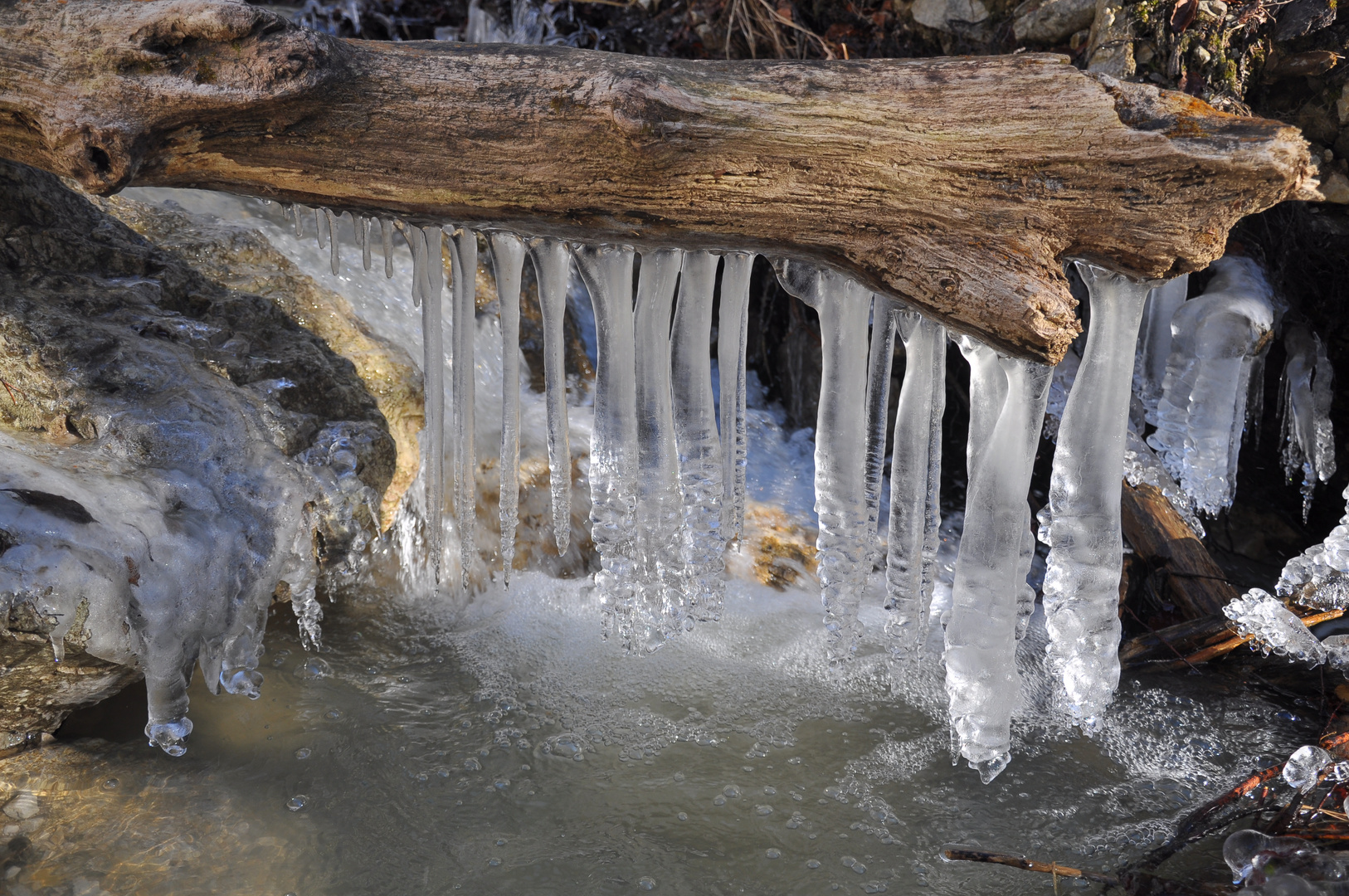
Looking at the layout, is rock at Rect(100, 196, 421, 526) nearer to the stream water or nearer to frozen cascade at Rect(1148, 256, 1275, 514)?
the stream water

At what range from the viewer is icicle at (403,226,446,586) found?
246 centimetres

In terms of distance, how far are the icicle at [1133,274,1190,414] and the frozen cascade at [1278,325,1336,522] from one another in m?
0.57

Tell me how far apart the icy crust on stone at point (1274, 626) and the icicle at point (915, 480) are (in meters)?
1.39

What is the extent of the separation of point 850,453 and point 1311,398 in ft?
8.95

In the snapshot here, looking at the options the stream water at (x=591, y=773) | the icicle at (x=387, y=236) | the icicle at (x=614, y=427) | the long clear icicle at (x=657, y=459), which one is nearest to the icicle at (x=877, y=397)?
the long clear icicle at (x=657, y=459)

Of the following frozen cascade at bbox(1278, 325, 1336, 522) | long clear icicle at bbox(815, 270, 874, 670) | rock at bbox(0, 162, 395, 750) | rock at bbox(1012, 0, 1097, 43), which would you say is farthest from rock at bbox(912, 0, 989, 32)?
rock at bbox(0, 162, 395, 750)

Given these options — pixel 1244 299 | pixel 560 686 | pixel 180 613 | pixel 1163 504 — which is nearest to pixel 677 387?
pixel 560 686

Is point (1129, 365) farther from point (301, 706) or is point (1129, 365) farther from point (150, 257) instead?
point (150, 257)

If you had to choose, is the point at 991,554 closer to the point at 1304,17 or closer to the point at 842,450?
the point at 842,450

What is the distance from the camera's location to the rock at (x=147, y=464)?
Result: 2.29m

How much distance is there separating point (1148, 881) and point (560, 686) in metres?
1.81

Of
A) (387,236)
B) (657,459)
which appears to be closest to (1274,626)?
(657,459)

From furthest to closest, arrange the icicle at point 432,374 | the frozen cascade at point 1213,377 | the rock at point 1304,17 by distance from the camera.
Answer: the frozen cascade at point 1213,377, the rock at point 1304,17, the icicle at point 432,374

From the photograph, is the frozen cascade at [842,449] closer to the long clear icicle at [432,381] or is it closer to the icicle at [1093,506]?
the icicle at [1093,506]
